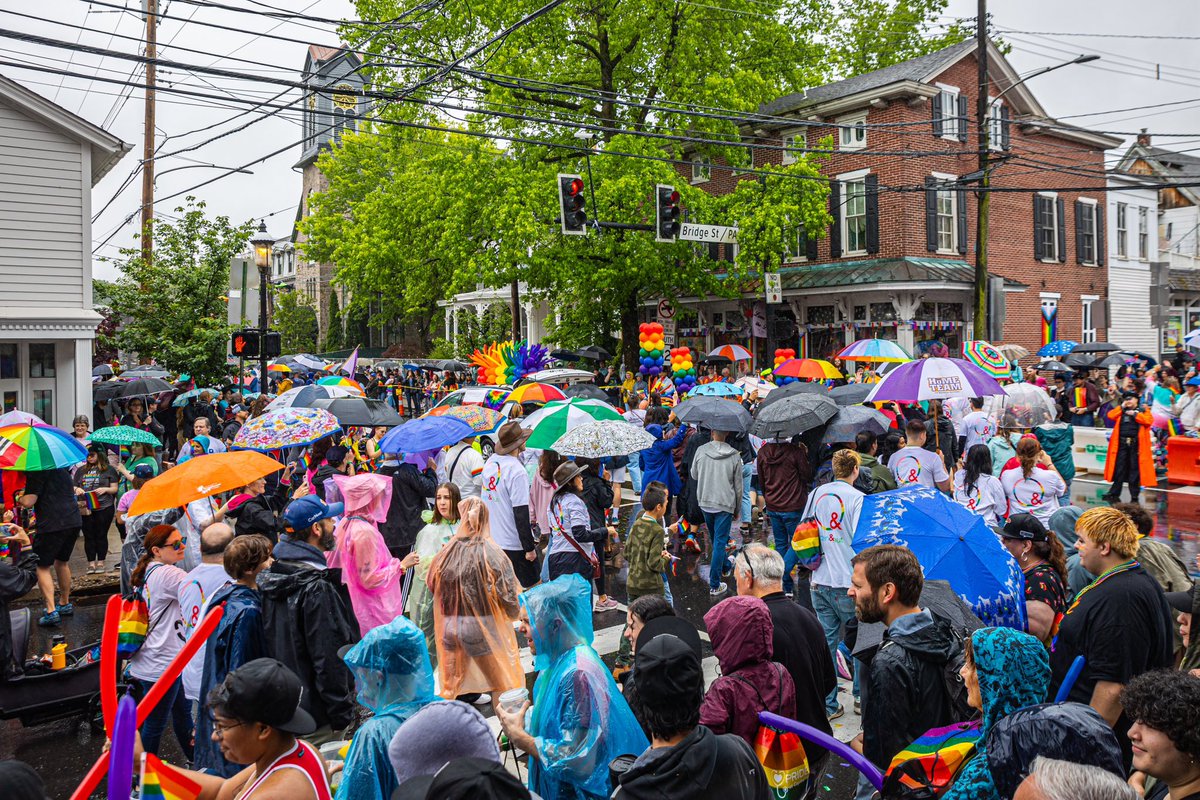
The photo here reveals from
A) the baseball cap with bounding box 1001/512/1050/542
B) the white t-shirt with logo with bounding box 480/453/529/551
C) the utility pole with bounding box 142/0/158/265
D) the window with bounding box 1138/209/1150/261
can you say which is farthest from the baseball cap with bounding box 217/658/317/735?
the window with bounding box 1138/209/1150/261

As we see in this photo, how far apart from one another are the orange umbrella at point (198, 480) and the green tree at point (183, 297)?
42.2ft

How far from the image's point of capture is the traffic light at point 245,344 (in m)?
15.7

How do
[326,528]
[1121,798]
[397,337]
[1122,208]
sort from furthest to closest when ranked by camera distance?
[397,337], [1122,208], [326,528], [1121,798]

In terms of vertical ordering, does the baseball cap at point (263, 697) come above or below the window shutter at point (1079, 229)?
below

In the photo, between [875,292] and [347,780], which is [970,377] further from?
[875,292]

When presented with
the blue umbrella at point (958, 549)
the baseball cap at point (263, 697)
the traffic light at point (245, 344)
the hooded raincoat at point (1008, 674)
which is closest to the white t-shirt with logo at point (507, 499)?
the blue umbrella at point (958, 549)

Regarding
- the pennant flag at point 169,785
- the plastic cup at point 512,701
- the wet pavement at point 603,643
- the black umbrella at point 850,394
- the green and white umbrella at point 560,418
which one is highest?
the black umbrella at point 850,394

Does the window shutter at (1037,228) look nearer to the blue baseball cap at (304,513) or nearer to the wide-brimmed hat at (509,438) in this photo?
the wide-brimmed hat at (509,438)

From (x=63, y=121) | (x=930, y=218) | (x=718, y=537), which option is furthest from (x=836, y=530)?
(x=930, y=218)

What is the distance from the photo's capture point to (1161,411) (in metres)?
16.6

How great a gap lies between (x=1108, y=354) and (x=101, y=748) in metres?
27.2

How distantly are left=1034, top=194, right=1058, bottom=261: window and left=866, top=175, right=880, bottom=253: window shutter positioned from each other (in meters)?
7.65

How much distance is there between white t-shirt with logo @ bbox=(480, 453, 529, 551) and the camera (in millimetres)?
8094

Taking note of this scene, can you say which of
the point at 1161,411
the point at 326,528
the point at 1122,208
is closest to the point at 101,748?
the point at 326,528
